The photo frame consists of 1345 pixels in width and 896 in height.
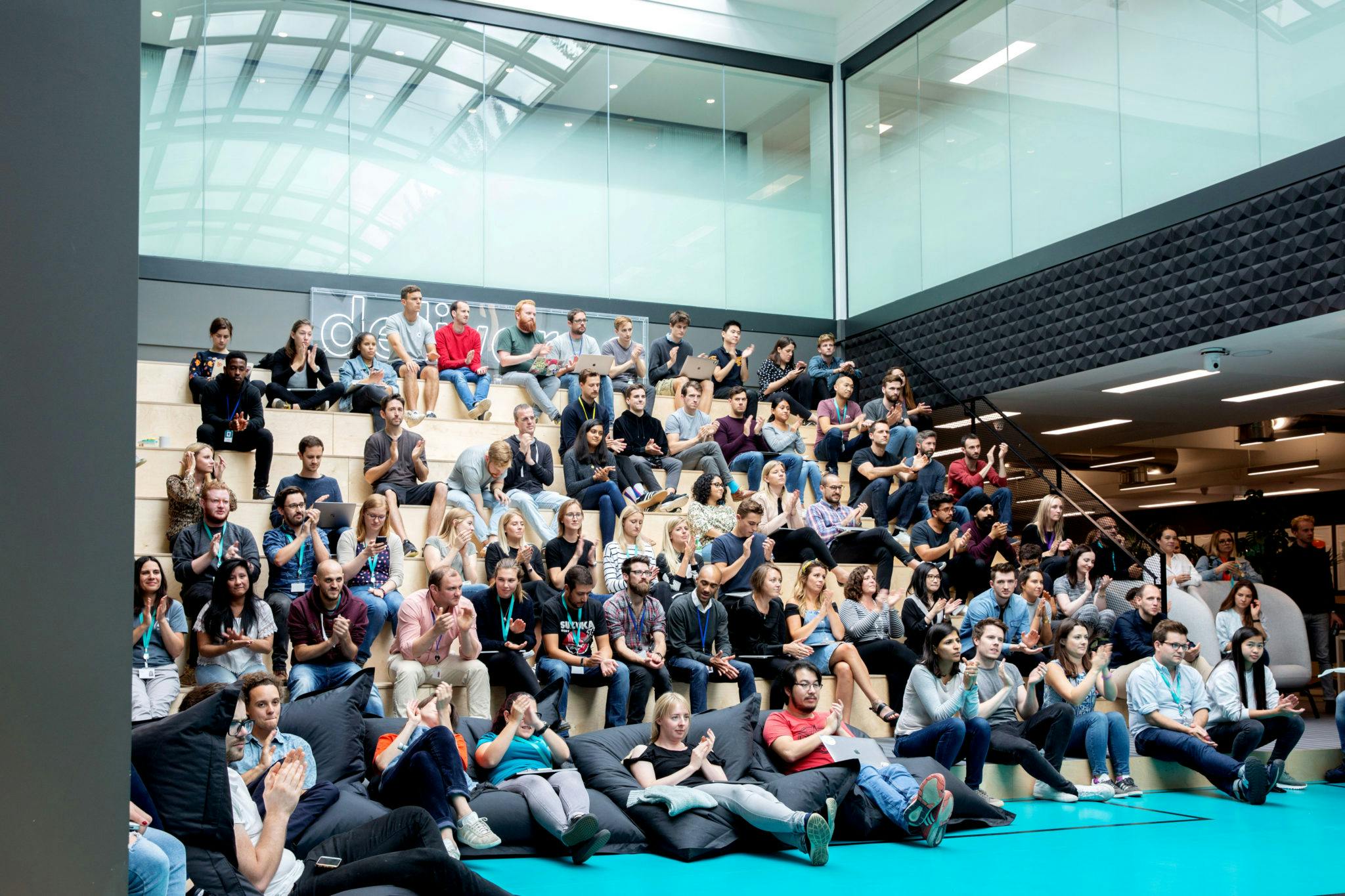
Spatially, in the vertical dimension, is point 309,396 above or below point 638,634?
above

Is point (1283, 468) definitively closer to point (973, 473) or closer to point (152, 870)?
point (973, 473)

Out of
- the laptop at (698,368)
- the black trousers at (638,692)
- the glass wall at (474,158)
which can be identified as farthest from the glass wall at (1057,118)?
the black trousers at (638,692)

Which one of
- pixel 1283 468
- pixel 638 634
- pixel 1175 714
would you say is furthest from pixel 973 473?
pixel 1283 468

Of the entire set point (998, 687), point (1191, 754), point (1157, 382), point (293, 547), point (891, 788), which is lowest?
point (1191, 754)

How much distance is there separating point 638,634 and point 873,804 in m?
1.93

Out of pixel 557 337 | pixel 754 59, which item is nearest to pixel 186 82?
pixel 557 337

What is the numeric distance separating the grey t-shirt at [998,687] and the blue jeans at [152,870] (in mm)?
5332

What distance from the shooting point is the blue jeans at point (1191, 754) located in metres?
7.60

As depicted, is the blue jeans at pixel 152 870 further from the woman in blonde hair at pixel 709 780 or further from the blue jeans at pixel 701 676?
the blue jeans at pixel 701 676

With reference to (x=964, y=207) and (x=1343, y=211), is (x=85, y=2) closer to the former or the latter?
(x=1343, y=211)

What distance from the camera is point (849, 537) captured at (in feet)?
31.5

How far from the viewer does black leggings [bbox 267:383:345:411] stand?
975 centimetres

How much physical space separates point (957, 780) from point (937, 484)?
409 centimetres

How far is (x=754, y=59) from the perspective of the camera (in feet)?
44.6
